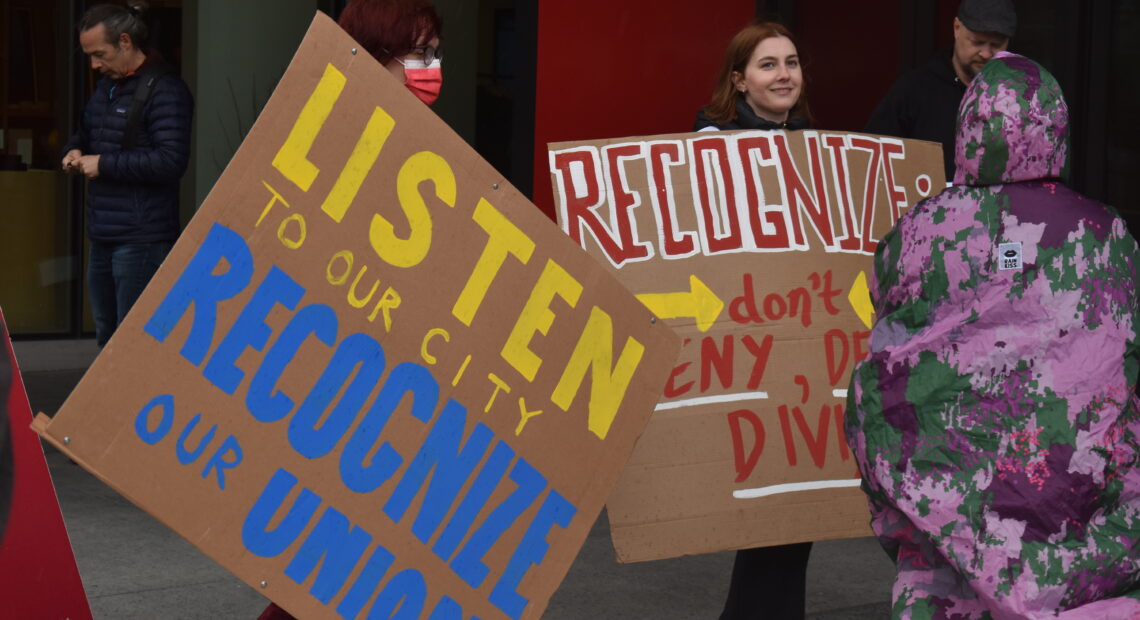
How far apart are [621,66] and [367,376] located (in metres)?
4.45

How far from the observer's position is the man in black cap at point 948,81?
5.08m

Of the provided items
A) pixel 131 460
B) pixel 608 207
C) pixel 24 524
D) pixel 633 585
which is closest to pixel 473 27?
pixel 633 585

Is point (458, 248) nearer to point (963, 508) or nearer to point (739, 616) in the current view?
point (963, 508)

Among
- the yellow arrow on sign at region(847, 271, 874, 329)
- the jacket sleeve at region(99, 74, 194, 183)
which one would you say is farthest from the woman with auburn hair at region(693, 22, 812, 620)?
the jacket sleeve at region(99, 74, 194, 183)

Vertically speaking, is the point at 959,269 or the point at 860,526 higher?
the point at 959,269

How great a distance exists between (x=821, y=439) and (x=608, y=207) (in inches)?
32.6

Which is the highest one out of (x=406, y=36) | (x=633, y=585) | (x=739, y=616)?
(x=406, y=36)

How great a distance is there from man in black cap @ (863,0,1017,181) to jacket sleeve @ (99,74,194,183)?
285 cm

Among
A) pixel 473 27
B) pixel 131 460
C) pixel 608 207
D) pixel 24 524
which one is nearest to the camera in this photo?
pixel 131 460

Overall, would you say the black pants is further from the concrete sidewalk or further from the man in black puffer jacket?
the man in black puffer jacket

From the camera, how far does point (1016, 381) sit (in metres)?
3.09

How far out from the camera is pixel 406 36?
3.53 metres

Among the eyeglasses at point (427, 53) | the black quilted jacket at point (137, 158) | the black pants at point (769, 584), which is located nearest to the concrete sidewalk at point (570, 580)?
the black pants at point (769, 584)

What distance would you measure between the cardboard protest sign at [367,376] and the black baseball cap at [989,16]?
7.42 feet
